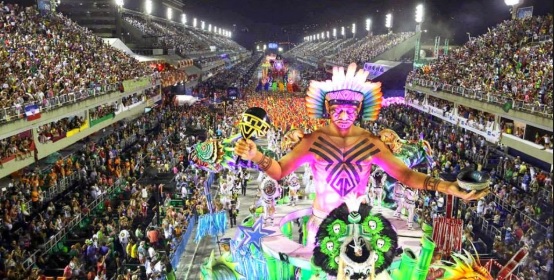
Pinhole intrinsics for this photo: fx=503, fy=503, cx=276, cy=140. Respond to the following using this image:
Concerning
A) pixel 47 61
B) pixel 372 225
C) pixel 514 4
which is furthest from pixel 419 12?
pixel 372 225

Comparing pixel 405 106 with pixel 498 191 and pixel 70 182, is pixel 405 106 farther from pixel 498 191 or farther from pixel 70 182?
pixel 70 182

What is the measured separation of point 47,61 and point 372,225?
22.6 metres

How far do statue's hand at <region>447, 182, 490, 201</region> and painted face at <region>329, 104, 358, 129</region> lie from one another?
205 cm

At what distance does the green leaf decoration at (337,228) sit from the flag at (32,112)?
50.1ft

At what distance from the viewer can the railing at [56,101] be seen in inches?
676

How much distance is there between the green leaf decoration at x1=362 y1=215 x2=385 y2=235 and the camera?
688 centimetres

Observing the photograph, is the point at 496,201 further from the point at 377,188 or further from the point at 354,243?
the point at 354,243

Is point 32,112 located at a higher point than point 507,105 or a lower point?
lower

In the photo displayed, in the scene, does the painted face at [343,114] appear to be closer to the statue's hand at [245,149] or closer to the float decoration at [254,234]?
the statue's hand at [245,149]

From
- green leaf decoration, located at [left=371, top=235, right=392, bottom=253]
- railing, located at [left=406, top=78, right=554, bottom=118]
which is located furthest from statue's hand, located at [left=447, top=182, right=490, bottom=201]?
railing, located at [left=406, top=78, right=554, bottom=118]

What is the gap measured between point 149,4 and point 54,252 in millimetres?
73853

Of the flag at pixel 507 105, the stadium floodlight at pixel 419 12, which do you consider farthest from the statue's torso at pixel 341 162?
the stadium floodlight at pixel 419 12

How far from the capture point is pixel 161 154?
2508 centimetres

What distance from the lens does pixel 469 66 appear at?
1266 inches
